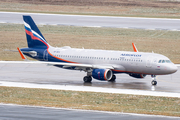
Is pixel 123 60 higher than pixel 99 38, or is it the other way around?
pixel 99 38

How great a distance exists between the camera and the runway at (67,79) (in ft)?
131

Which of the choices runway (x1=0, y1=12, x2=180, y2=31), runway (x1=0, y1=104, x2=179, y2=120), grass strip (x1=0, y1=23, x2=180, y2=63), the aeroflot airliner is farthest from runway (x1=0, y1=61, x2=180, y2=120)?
runway (x1=0, y1=12, x2=180, y2=31)

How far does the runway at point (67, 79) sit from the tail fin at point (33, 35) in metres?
3.44

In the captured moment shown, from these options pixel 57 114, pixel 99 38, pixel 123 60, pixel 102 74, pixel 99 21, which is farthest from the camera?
pixel 99 21

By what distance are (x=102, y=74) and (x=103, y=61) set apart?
3104mm

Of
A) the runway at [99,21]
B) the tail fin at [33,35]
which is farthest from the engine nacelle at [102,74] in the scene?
the runway at [99,21]

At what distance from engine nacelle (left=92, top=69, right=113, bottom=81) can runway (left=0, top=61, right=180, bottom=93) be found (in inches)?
31.6

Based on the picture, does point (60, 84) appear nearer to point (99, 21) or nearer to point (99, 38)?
point (99, 38)

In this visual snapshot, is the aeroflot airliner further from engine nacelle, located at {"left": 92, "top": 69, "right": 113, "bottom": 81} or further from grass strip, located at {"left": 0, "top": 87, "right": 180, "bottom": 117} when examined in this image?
grass strip, located at {"left": 0, "top": 87, "right": 180, "bottom": 117}

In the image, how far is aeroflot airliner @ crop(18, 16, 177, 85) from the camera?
1606 inches

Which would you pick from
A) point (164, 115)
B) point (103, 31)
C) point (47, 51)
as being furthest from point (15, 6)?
point (164, 115)

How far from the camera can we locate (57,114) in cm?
2570

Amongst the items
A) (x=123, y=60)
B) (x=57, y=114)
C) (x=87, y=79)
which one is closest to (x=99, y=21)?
(x=87, y=79)

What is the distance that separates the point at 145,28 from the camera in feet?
281
